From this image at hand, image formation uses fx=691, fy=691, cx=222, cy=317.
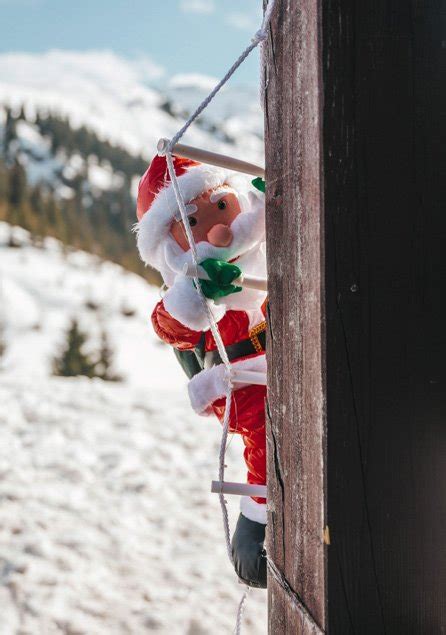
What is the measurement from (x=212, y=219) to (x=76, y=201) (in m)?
43.9

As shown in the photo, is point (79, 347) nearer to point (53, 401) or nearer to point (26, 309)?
point (53, 401)

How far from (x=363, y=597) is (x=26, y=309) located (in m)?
16.7

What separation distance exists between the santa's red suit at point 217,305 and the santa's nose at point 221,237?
1 cm

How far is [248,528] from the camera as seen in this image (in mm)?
1331

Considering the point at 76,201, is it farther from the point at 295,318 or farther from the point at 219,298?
the point at 295,318

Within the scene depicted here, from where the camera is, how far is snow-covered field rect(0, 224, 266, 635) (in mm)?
2746

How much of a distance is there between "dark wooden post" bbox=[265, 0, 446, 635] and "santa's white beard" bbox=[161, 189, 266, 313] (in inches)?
19.0

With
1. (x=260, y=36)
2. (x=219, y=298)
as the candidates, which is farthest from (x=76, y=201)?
(x=260, y=36)

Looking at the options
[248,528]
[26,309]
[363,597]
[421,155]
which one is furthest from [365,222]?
[26,309]

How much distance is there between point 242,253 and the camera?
1326 millimetres

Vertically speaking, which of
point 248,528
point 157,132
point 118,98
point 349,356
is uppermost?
point 118,98

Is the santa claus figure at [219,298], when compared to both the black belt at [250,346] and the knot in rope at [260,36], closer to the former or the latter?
the black belt at [250,346]

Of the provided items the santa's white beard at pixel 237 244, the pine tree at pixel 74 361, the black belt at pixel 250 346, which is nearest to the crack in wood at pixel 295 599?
the black belt at pixel 250 346

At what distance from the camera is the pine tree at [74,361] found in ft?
31.2
